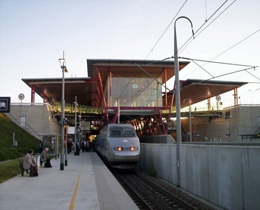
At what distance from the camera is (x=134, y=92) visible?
4881 cm

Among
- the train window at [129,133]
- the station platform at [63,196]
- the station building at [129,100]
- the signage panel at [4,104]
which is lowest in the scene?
the station platform at [63,196]

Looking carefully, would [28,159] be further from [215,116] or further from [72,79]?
[215,116]

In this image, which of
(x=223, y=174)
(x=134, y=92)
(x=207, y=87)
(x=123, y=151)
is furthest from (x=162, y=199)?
(x=207, y=87)

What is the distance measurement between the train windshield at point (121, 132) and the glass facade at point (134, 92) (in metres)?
26.8

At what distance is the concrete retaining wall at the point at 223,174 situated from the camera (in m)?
7.80

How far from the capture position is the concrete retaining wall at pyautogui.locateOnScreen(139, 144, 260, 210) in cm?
780

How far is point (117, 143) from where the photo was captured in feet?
64.1

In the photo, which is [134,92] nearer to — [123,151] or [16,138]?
[16,138]

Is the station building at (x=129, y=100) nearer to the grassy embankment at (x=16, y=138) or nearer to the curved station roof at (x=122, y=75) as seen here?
the curved station roof at (x=122, y=75)

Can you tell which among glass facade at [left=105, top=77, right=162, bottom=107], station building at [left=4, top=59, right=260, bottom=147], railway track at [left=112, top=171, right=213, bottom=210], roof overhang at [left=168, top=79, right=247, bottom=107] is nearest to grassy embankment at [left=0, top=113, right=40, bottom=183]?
station building at [left=4, top=59, right=260, bottom=147]

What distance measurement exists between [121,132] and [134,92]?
28.3 metres

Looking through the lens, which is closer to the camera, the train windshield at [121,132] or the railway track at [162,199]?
the railway track at [162,199]

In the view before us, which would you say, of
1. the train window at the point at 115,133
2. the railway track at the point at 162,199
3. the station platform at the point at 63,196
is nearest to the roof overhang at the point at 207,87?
the train window at the point at 115,133

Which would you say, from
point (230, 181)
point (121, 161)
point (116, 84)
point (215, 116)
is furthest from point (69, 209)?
point (215, 116)
